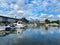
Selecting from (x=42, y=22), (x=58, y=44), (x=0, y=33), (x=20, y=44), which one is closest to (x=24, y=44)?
(x=20, y=44)

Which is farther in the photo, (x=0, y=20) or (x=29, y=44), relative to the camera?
(x=0, y=20)

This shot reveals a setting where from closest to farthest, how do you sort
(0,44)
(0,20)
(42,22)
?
1. (0,44)
2. (0,20)
3. (42,22)

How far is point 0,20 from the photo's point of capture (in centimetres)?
6662

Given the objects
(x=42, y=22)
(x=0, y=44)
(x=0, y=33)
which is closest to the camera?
(x=0, y=44)

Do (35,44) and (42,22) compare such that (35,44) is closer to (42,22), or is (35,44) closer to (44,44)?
(44,44)

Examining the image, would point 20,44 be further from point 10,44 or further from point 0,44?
point 0,44

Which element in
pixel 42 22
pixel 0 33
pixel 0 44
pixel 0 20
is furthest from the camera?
pixel 42 22

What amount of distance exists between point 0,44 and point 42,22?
91.6 meters

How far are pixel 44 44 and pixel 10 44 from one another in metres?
3.70

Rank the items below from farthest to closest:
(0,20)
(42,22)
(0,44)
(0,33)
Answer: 1. (42,22)
2. (0,20)
3. (0,33)
4. (0,44)

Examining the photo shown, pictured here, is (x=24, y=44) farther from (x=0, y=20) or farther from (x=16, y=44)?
(x=0, y=20)

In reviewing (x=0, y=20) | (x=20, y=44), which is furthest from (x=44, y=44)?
(x=0, y=20)

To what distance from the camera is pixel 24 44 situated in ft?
52.6

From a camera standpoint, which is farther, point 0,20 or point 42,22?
point 42,22
